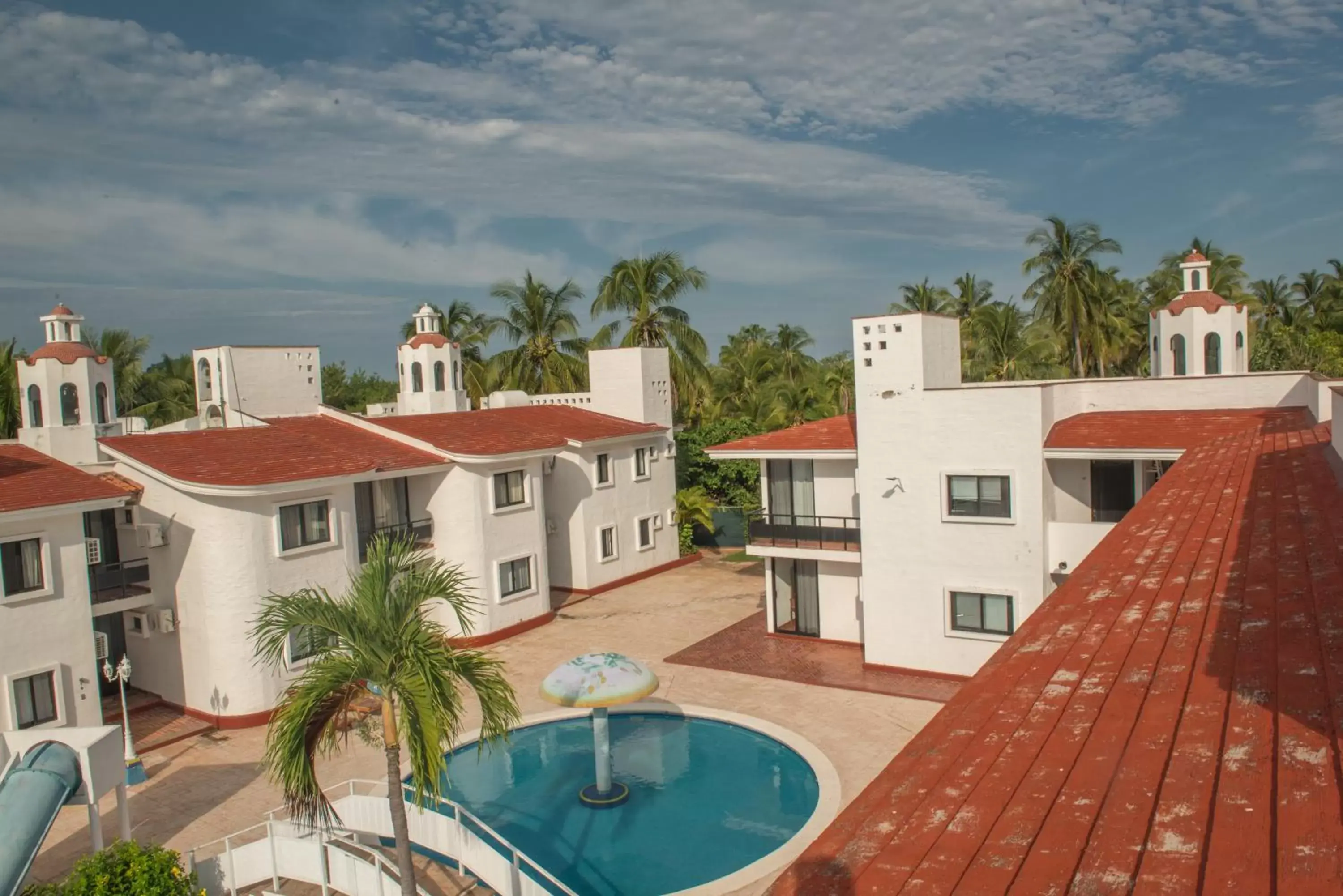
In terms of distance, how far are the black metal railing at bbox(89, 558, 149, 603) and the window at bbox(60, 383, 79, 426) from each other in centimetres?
375

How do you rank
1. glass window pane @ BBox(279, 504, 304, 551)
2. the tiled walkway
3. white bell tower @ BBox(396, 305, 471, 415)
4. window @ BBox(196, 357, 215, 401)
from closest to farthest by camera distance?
the tiled walkway → glass window pane @ BBox(279, 504, 304, 551) → window @ BBox(196, 357, 215, 401) → white bell tower @ BBox(396, 305, 471, 415)

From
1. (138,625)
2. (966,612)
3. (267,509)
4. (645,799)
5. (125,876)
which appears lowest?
(645,799)

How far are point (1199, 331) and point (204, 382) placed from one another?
102 ft

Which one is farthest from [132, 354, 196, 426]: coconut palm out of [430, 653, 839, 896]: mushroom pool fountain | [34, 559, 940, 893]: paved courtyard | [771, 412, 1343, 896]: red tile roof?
[771, 412, 1343, 896]: red tile roof

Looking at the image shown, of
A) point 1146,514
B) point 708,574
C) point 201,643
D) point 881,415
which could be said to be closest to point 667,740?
point 881,415

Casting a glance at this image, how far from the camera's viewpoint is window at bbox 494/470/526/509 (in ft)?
95.8

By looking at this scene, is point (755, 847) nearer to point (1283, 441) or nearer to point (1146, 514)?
point (1146, 514)

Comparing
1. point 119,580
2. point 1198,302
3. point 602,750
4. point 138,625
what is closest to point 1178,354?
point 1198,302

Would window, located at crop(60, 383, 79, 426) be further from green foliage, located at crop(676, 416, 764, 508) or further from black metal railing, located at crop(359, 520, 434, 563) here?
green foliage, located at crop(676, 416, 764, 508)

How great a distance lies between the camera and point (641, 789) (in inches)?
752

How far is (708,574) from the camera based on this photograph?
36750 mm

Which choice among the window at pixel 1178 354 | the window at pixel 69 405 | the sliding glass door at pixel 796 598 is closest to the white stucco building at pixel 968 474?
the sliding glass door at pixel 796 598

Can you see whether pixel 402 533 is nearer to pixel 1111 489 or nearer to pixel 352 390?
pixel 1111 489

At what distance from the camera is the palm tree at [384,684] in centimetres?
1198
